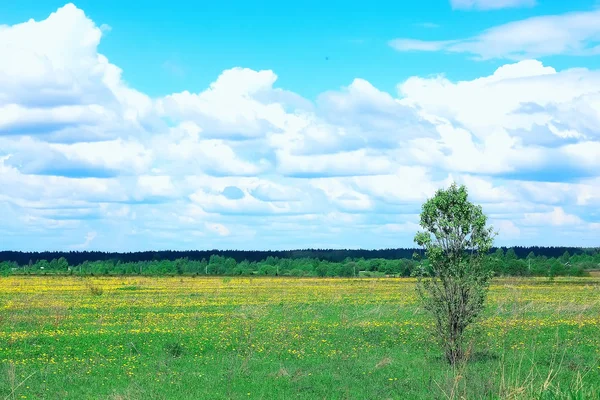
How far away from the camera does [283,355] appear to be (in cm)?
2119

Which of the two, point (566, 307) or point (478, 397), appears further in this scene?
point (566, 307)

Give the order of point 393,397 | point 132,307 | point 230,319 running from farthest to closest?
1. point 132,307
2. point 230,319
3. point 393,397

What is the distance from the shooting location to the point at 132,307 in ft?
128

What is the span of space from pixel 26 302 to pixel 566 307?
3175 cm

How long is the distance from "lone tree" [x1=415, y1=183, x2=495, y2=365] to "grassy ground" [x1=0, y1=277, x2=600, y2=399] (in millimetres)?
1181

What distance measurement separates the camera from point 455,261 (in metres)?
20.0

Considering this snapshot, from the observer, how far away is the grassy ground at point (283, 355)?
1586 cm

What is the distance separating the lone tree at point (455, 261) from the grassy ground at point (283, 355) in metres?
1.18

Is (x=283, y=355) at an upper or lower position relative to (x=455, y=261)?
lower

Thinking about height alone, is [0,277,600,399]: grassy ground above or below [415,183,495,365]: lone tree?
below

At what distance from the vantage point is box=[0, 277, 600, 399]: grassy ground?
15859mm

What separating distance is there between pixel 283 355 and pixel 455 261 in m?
6.06

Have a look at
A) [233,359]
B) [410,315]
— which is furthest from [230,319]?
[233,359]

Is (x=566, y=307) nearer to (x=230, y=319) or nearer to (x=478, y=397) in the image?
(x=230, y=319)
